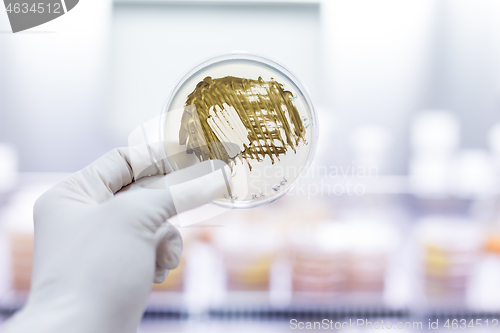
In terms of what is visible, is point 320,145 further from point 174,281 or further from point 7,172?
point 7,172

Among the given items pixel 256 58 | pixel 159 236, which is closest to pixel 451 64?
pixel 256 58

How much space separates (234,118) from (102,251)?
1.29 feet

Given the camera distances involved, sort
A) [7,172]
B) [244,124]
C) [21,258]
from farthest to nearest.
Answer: [7,172]
[21,258]
[244,124]

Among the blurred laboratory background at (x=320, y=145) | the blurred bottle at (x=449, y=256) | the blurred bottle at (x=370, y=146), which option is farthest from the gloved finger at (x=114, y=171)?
the blurred bottle at (x=449, y=256)

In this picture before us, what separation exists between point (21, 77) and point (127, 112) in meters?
0.49

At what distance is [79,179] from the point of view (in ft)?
2.37

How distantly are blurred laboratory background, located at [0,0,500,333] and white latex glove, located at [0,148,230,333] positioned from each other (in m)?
0.41

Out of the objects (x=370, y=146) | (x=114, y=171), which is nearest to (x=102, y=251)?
(x=114, y=171)

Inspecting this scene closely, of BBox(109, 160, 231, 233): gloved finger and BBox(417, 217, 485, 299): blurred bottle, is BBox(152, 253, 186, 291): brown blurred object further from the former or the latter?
BBox(417, 217, 485, 299): blurred bottle

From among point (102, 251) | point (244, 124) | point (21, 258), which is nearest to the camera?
point (102, 251)

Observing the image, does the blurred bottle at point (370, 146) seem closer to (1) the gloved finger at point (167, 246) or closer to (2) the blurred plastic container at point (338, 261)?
(2) the blurred plastic container at point (338, 261)

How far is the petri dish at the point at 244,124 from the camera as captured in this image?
688 mm

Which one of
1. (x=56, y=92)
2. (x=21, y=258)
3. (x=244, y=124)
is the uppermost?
(x=56, y=92)

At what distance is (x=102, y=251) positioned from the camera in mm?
557
